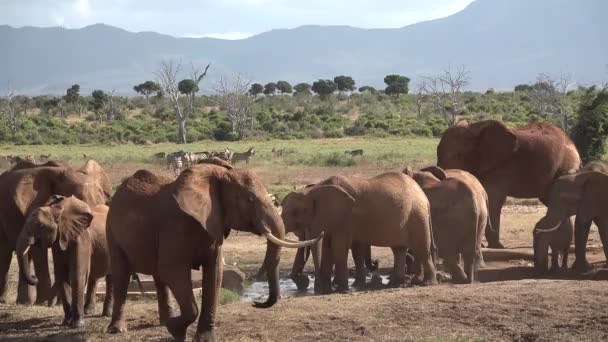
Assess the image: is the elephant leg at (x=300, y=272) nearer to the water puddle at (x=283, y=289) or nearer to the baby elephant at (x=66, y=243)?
the water puddle at (x=283, y=289)

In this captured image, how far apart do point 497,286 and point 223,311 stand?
3257 millimetres

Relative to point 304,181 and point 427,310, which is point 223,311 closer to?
point 427,310

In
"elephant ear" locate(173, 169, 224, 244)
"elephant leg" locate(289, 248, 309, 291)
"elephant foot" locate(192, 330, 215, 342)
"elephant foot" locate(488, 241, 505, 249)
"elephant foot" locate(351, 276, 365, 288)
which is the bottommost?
Result: "elephant foot" locate(488, 241, 505, 249)

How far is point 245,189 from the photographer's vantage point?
28.5 feet

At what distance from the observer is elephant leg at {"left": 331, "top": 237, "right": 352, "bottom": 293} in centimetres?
1276

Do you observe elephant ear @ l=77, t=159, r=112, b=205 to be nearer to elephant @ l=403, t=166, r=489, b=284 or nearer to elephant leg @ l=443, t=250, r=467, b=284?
elephant @ l=403, t=166, r=489, b=284

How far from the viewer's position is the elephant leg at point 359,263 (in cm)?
1370

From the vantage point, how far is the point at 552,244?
14633 mm

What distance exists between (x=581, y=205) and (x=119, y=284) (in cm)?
742

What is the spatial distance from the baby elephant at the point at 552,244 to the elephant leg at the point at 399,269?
2185 mm

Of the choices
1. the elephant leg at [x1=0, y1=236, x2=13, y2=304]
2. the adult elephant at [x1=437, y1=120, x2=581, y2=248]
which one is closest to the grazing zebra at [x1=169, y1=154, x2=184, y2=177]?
the adult elephant at [x1=437, y1=120, x2=581, y2=248]

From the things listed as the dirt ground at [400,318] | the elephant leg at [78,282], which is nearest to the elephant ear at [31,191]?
the dirt ground at [400,318]

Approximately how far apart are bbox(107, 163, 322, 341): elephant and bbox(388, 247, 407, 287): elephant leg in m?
4.74

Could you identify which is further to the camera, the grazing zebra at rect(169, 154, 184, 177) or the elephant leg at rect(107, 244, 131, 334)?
the grazing zebra at rect(169, 154, 184, 177)
